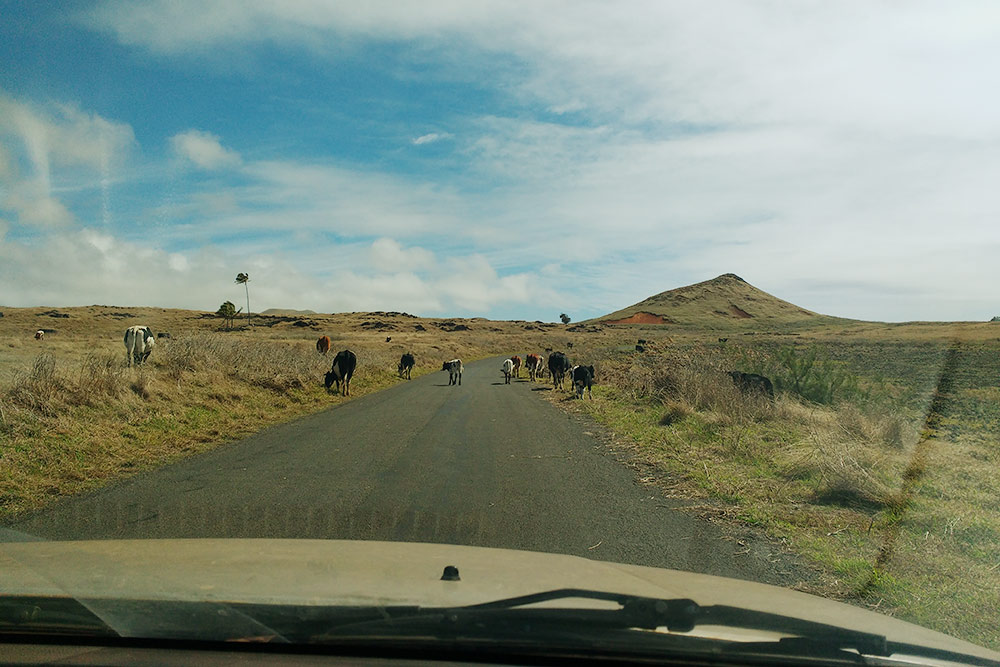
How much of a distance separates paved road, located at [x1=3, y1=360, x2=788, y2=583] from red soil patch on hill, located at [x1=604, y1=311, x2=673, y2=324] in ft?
311

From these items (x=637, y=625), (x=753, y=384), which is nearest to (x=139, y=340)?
(x=753, y=384)

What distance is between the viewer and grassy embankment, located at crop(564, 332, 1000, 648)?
504 centimetres

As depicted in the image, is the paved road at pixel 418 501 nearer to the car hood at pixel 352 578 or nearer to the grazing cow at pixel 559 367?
the car hood at pixel 352 578

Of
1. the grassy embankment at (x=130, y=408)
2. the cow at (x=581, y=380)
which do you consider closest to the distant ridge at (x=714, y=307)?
the cow at (x=581, y=380)

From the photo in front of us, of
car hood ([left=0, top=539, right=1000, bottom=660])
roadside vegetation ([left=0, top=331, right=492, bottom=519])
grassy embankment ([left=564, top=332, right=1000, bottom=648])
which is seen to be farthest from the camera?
roadside vegetation ([left=0, top=331, right=492, bottom=519])

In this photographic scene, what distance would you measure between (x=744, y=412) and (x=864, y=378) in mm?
10919

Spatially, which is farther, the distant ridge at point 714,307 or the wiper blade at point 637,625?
the distant ridge at point 714,307

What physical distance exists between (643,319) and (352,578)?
114m

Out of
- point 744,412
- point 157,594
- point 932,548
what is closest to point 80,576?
point 157,594

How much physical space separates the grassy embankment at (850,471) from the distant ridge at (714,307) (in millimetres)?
78237

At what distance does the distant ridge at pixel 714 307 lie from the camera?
102625 millimetres

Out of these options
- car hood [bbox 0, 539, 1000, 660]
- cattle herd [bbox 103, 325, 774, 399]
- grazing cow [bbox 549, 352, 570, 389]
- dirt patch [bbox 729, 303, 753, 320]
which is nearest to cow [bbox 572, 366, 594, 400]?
cattle herd [bbox 103, 325, 774, 399]

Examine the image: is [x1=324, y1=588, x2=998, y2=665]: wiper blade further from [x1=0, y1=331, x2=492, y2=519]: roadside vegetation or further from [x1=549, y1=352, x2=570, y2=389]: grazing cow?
[x1=549, y1=352, x2=570, y2=389]: grazing cow

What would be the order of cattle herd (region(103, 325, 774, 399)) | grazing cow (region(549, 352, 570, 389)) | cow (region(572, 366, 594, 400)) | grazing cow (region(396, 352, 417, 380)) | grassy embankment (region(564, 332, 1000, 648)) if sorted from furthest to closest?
1. grazing cow (region(396, 352, 417, 380))
2. grazing cow (region(549, 352, 570, 389))
3. cow (region(572, 366, 594, 400))
4. cattle herd (region(103, 325, 774, 399))
5. grassy embankment (region(564, 332, 1000, 648))
